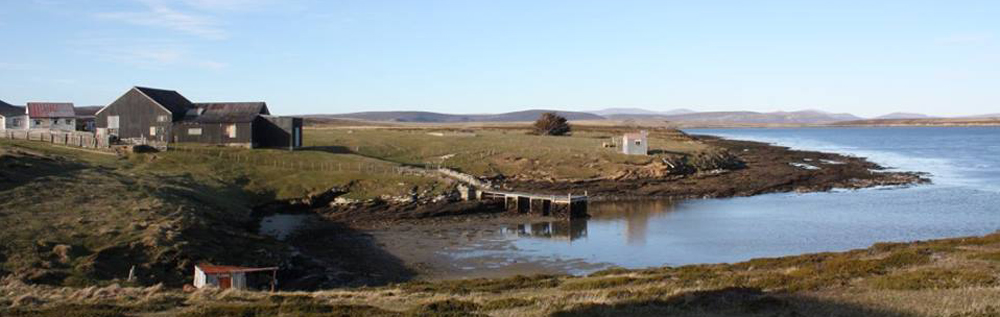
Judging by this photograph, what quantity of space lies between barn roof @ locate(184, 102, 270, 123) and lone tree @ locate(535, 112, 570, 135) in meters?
52.2

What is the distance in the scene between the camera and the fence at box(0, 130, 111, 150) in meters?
67.1

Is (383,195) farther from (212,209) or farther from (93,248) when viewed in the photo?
(93,248)

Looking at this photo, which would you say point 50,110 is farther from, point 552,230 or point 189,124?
point 552,230

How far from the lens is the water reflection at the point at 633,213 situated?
49.1 metres

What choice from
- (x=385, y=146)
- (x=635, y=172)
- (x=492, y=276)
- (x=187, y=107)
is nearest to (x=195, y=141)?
(x=187, y=107)

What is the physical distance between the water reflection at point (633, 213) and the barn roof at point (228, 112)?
30.1 m

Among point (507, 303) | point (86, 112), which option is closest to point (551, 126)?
point (86, 112)

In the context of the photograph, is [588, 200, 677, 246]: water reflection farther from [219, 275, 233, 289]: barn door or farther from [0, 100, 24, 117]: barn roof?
[0, 100, 24, 117]: barn roof

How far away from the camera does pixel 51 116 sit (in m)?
80.4

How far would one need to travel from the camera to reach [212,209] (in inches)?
1886

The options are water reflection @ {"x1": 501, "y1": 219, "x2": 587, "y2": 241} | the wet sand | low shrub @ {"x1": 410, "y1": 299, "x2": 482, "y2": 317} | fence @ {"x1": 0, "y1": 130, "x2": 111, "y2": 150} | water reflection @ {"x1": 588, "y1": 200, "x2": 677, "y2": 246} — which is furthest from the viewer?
fence @ {"x1": 0, "y1": 130, "x2": 111, "y2": 150}

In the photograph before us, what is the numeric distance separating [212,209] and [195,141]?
1073 inches

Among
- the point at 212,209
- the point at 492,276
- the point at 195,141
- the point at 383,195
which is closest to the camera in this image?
the point at 492,276

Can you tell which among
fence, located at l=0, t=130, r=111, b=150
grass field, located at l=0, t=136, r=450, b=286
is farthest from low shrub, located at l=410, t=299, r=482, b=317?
fence, located at l=0, t=130, r=111, b=150
